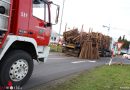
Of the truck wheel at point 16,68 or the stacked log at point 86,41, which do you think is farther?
the stacked log at point 86,41

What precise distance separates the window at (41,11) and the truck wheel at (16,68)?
1.25 metres

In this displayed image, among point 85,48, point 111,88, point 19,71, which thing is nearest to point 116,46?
point 85,48

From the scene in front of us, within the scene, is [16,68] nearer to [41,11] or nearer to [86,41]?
[41,11]

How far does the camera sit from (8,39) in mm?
7188

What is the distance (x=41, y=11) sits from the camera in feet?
29.0

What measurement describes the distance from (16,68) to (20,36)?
2.81 ft

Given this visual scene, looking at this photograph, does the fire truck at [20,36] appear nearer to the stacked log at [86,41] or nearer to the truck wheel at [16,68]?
the truck wheel at [16,68]

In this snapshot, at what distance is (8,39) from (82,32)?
68.8 ft

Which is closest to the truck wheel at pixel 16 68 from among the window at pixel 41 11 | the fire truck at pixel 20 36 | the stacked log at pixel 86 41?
the fire truck at pixel 20 36

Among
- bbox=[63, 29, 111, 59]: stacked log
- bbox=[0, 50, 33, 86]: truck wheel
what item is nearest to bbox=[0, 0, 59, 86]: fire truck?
bbox=[0, 50, 33, 86]: truck wheel

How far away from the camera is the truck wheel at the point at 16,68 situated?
7.28 m

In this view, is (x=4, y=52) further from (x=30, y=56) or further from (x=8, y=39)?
(x=30, y=56)

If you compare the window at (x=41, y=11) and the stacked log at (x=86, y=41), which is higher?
the window at (x=41, y=11)

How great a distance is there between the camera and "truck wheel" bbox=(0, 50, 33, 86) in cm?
728
